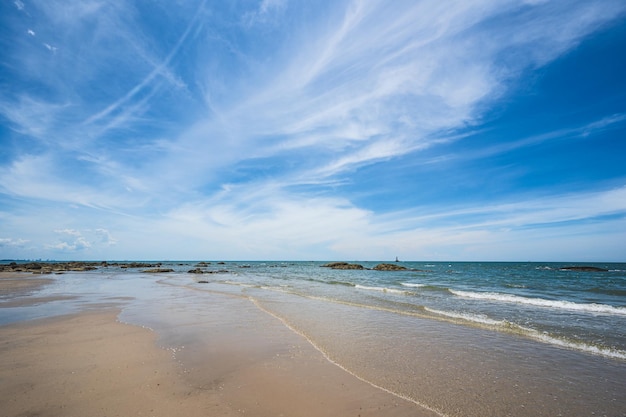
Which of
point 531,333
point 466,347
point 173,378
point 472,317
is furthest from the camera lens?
point 472,317

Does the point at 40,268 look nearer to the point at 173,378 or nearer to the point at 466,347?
the point at 173,378

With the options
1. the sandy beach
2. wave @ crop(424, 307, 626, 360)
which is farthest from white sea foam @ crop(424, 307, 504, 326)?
the sandy beach

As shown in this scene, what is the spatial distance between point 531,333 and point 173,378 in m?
Answer: 12.5

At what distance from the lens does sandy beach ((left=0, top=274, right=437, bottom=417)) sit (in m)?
5.26

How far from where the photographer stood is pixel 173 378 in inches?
255

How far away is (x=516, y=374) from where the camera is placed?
288 inches

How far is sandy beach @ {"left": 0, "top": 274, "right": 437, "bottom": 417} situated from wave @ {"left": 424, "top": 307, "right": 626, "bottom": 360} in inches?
308

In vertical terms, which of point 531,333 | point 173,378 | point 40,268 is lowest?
point 531,333

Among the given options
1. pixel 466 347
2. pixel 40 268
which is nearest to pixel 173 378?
pixel 466 347

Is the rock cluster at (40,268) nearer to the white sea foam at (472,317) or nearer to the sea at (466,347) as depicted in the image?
the sea at (466,347)

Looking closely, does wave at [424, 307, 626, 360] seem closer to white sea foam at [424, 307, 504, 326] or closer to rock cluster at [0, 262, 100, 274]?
white sea foam at [424, 307, 504, 326]

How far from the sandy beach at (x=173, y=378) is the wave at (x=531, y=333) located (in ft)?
25.7

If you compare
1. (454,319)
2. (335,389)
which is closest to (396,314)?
(454,319)

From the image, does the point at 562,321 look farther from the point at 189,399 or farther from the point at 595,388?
the point at 189,399
